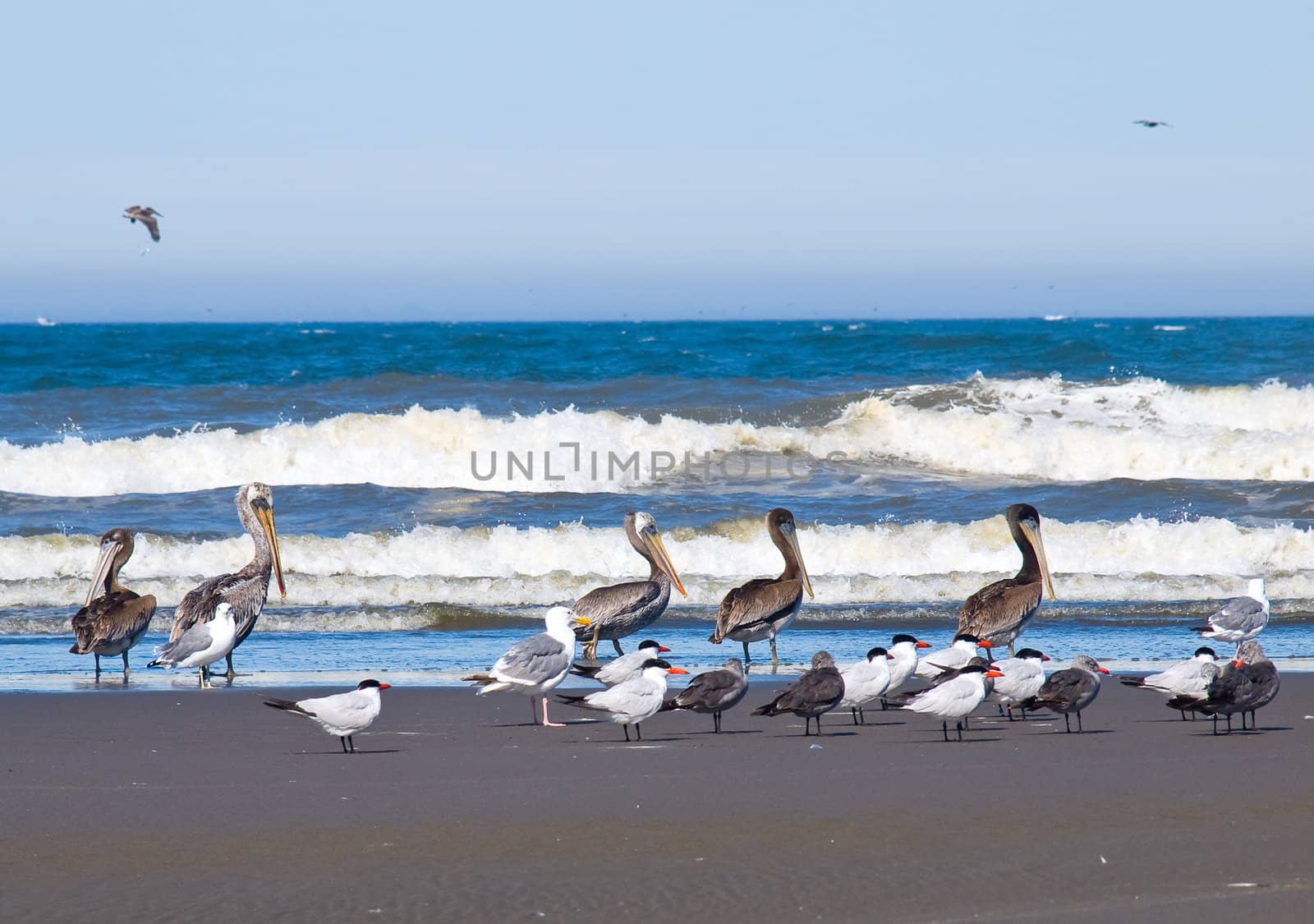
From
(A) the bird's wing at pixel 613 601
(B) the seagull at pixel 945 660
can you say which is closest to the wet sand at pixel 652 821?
(B) the seagull at pixel 945 660

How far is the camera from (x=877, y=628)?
500 inches

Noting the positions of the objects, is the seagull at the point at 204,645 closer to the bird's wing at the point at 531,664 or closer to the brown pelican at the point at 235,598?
the brown pelican at the point at 235,598

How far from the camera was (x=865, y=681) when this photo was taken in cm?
800

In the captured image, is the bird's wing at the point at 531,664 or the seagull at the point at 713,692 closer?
the seagull at the point at 713,692

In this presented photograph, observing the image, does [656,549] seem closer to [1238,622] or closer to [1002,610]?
[1002,610]

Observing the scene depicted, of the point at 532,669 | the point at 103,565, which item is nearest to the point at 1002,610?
the point at 532,669

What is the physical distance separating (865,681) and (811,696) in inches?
18.2

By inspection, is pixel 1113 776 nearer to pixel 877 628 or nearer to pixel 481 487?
pixel 877 628

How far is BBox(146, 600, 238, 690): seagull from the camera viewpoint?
372 inches

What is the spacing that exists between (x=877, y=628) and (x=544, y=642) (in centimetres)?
514

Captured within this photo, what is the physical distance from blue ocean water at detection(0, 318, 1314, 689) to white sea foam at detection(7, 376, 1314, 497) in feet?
0.20

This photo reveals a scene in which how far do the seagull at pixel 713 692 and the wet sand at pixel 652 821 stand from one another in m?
0.21

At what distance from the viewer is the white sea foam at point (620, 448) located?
23797 mm

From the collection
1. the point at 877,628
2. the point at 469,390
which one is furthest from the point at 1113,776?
the point at 469,390
